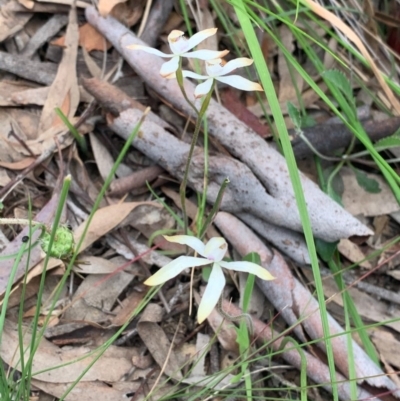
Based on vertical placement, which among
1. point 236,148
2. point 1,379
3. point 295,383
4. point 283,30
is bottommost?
point 295,383

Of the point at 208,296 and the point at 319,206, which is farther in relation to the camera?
the point at 319,206

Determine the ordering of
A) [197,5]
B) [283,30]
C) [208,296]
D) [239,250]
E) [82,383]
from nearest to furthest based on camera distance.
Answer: [208,296] < [82,383] < [239,250] < [197,5] < [283,30]

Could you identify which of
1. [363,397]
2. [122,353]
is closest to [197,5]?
[122,353]

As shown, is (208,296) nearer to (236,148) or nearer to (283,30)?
(236,148)

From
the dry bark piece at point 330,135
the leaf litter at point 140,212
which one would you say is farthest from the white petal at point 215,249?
the dry bark piece at point 330,135

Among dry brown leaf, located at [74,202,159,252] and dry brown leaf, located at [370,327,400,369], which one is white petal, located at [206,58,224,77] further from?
dry brown leaf, located at [370,327,400,369]
